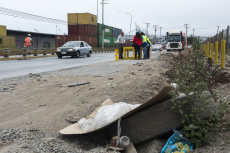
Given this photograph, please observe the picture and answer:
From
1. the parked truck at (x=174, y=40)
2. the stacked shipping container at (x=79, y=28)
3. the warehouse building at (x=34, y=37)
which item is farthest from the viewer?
the stacked shipping container at (x=79, y=28)

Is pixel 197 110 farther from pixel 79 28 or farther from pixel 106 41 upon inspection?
pixel 106 41

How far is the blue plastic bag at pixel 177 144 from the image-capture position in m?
2.96

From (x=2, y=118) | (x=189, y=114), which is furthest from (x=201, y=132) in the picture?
(x=2, y=118)

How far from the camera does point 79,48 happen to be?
2127 cm

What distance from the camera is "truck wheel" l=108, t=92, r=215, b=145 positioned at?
3.15m

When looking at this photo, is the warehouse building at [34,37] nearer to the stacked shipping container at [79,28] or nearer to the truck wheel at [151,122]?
the stacked shipping container at [79,28]

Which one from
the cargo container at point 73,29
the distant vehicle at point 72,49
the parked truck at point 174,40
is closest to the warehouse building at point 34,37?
the cargo container at point 73,29

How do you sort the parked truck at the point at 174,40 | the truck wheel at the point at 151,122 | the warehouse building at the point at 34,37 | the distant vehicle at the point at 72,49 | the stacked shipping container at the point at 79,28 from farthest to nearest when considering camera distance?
the stacked shipping container at the point at 79,28, the warehouse building at the point at 34,37, the parked truck at the point at 174,40, the distant vehicle at the point at 72,49, the truck wheel at the point at 151,122

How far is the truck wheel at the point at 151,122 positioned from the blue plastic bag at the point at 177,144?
166 millimetres

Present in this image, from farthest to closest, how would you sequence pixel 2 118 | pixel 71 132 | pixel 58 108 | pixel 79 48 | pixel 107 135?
pixel 79 48 → pixel 58 108 → pixel 2 118 → pixel 107 135 → pixel 71 132

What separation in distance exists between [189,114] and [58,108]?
2.24m

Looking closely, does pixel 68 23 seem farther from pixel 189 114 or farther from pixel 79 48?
pixel 189 114

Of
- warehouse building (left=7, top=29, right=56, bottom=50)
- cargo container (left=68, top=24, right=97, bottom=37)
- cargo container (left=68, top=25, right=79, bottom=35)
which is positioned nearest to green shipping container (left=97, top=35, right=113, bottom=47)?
cargo container (left=68, top=24, right=97, bottom=37)

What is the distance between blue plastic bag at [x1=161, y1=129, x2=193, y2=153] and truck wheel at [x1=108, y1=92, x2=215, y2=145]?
0.17 m
